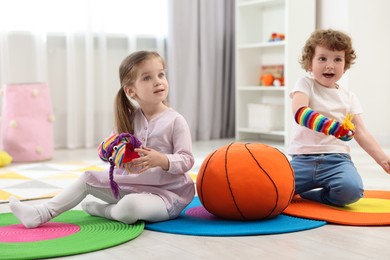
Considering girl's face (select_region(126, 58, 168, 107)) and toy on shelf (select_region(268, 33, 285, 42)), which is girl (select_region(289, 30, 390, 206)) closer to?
girl's face (select_region(126, 58, 168, 107))

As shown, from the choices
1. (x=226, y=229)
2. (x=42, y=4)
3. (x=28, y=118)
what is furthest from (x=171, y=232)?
(x=42, y=4)

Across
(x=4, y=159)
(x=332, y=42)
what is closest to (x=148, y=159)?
(x=332, y=42)

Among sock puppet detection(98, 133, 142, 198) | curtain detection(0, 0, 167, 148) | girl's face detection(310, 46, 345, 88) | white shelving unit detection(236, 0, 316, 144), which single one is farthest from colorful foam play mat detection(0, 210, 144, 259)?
white shelving unit detection(236, 0, 316, 144)

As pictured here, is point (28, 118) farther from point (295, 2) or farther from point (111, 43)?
point (295, 2)

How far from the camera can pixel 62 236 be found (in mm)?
1745

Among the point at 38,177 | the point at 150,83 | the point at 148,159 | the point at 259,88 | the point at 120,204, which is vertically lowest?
the point at 38,177

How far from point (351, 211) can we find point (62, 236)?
948 mm

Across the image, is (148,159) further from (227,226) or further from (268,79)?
(268,79)

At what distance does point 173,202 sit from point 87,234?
0.99ft

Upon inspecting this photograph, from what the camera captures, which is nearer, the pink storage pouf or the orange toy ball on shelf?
the pink storage pouf

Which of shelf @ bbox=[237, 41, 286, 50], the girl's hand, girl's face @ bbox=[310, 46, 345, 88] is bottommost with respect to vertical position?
the girl's hand

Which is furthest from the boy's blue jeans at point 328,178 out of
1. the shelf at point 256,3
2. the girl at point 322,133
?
the shelf at point 256,3

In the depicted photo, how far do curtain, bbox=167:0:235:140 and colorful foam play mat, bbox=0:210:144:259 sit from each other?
9.48ft

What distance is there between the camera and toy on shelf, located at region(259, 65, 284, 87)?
465 cm
